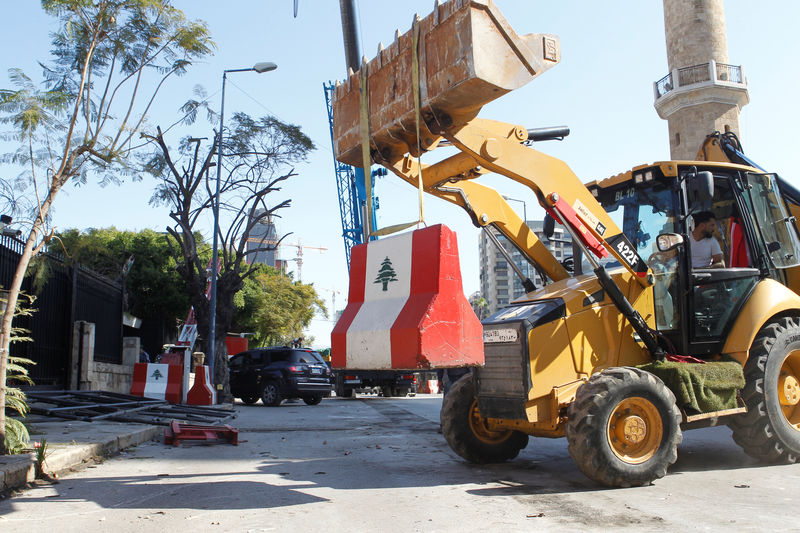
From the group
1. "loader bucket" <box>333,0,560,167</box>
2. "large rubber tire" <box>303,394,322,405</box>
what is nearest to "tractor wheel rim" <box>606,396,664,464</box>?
"loader bucket" <box>333,0,560,167</box>

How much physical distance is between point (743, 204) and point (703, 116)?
2815 cm

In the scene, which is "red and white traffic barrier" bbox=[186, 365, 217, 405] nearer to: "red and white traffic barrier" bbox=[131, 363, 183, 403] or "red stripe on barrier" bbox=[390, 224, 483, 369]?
"red and white traffic barrier" bbox=[131, 363, 183, 403]

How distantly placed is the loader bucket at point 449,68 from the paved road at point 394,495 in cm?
277

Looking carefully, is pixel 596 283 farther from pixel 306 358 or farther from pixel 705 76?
pixel 705 76

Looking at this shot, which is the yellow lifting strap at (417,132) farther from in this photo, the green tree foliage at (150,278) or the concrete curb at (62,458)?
the green tree foliage at (150,278)

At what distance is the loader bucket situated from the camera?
14.2 ft

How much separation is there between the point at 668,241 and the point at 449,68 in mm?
3084

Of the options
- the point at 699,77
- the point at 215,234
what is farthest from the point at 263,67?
the point at 699,77

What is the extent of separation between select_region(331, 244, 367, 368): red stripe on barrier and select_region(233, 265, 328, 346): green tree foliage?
121 feet

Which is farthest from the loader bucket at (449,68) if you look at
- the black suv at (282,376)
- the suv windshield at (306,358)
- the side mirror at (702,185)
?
the suv windshield at (306,358)

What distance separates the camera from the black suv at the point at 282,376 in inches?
749

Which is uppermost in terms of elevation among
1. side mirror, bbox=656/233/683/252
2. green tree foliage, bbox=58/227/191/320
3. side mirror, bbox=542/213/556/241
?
green tree foliage, bbox=58/227/191/320

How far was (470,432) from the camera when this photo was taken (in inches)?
261

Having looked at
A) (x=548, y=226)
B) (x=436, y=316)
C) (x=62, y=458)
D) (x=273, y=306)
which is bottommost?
(x=62, y=458)
